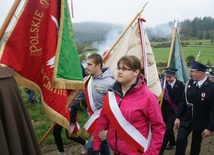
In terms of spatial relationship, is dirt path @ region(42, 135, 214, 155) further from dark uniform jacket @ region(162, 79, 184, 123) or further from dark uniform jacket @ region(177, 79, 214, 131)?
dark uniform jacket @ region(177, 79, 214, 131)

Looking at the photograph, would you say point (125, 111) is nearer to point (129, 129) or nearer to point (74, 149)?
point (129, 129)

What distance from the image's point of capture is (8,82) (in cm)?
205

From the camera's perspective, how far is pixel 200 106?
16.3ft

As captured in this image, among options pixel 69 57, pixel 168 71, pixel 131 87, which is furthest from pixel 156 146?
pixel 168 71

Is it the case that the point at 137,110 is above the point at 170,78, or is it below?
above

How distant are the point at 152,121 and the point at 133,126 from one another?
22cm

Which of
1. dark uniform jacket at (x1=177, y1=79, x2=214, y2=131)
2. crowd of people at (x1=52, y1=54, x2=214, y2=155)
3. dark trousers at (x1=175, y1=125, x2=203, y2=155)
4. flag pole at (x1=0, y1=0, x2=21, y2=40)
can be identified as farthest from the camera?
dark trousers at (x1=175, y1=125, x2=203, y2=155)

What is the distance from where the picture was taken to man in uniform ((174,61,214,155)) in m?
4.86

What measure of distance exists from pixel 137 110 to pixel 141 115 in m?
0.09

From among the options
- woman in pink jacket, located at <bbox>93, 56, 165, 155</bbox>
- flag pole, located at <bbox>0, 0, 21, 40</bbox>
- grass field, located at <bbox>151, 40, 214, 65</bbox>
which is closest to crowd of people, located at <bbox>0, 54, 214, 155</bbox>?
woman in pink jacket, located at <bbox>93, 56, 165, 155</bbox>

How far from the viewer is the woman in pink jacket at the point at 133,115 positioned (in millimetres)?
3002

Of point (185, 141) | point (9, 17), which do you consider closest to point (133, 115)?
point (9, 17)

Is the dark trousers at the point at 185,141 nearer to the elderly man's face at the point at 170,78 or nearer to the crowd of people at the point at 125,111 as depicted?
the elderly man's face at the point at 170,78

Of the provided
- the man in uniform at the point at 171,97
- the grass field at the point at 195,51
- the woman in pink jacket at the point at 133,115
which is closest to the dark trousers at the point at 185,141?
the man in uniform at the point at 171,97
